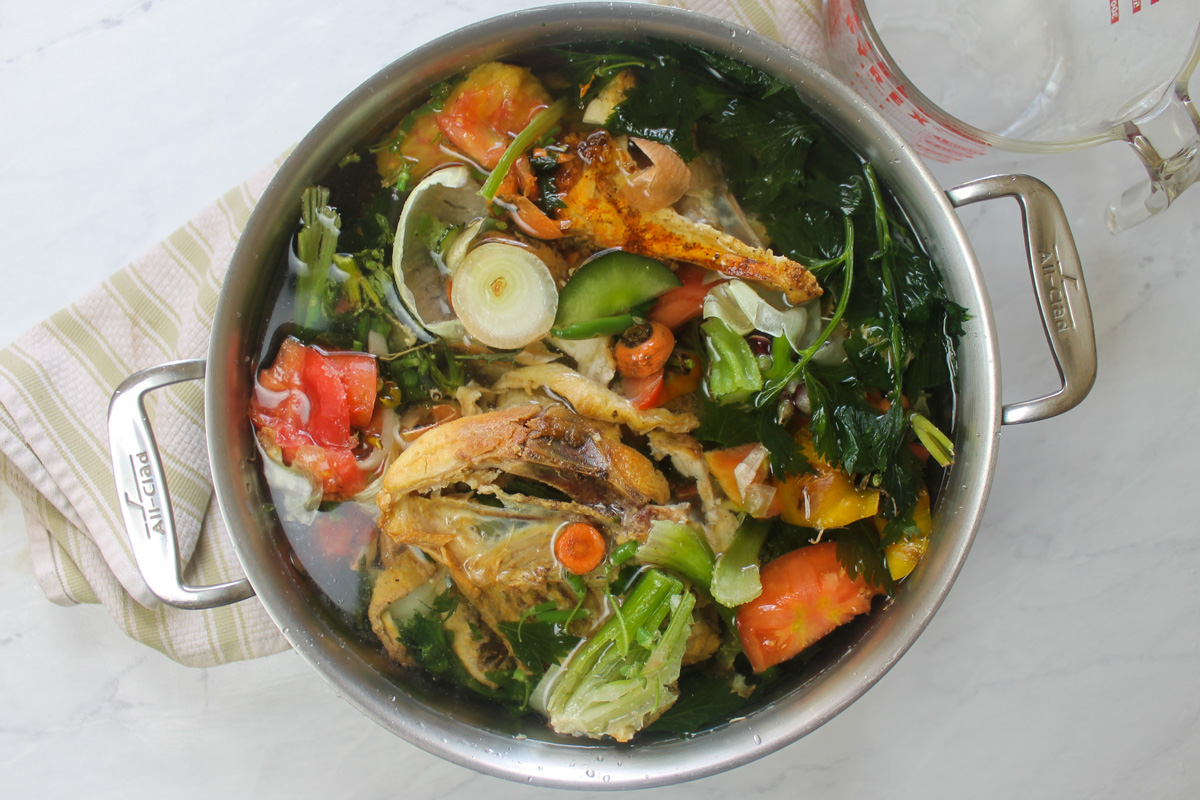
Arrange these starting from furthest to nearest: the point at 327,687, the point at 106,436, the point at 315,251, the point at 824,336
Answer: the point at 327,687, the point at 106,436, the point at 315,251, the point at 824,336

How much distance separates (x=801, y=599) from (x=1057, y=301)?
28.3 inches

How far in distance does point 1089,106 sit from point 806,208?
83 cm

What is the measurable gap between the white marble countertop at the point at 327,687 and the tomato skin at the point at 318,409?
0.66 meters

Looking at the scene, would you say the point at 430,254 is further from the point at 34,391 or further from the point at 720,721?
the point at 720,721

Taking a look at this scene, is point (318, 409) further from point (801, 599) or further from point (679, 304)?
point (801, 599)

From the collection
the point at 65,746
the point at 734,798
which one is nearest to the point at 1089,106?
the point at 734,798

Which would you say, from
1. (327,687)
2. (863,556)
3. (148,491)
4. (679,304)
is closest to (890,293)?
(679,304)

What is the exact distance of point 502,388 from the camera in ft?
4.62

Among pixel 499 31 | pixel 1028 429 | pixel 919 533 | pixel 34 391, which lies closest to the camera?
pixel 499 31

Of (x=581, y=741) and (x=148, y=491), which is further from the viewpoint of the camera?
(x=581, y=741)

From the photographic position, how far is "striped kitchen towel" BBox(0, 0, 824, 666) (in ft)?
5.27

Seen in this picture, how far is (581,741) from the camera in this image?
4.82 feet

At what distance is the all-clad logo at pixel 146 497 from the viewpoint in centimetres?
135

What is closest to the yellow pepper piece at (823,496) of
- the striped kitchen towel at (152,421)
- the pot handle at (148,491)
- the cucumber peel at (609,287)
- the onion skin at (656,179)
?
the cucumber peel at (609,287)
